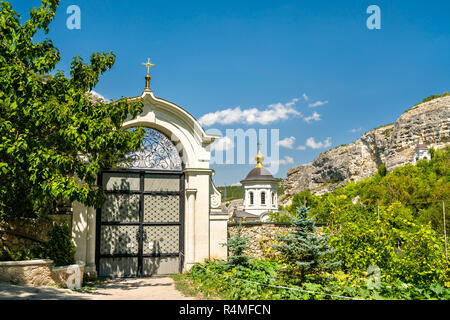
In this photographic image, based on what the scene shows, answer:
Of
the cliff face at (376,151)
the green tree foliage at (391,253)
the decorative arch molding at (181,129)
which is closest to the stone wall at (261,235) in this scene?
the green tree foliage at (391,253)

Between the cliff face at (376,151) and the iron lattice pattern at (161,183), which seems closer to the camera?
the iron lattice pattern at (161,183)

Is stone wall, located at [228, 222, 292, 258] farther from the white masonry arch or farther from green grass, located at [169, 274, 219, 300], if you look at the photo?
green grass, located at [169, 274, 219, 300]

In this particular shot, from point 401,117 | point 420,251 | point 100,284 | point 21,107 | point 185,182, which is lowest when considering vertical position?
point 100,284

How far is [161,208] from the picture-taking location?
11.1 meters

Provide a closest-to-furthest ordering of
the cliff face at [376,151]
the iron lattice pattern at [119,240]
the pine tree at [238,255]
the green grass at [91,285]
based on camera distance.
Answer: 1. the green grass at [91,285]
2. the pine tree at [238,255]
3. the iron lattice pattern at [119,240]
4. the cliff face at [376,151]

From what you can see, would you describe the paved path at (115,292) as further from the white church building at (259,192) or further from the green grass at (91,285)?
the white church building at (259,192)

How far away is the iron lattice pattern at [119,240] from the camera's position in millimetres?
10531

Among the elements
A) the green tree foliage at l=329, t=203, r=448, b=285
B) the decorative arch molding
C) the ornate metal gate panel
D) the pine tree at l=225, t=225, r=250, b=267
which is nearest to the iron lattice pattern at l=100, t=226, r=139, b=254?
the ornate metal gate panel

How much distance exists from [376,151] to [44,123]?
94850 millimetres

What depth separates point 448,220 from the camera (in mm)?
26984

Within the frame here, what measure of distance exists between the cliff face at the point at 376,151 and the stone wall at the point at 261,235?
7089 centimetres
